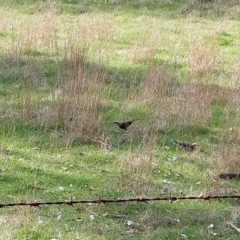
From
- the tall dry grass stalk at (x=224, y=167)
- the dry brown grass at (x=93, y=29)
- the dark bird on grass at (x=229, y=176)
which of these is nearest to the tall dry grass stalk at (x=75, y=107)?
the tall dry grass stalk at (x=224, y=167)

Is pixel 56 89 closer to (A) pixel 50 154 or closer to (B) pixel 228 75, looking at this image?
(A) pixel 50 154

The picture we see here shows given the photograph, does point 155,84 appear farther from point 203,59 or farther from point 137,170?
point 137,170

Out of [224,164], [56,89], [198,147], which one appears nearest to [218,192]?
[224,164]

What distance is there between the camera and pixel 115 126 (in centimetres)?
775

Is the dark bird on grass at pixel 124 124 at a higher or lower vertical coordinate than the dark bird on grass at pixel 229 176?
lower

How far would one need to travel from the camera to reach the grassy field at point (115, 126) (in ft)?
18.1

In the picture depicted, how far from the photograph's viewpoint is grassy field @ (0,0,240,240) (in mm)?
5527

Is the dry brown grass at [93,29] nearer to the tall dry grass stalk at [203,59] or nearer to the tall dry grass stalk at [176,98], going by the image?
the tall dry grass stalk at [203,59]

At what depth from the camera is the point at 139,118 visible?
26.3ft

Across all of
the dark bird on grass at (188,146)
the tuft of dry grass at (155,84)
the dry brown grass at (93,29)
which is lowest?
the dark bird on grass at (188,146)

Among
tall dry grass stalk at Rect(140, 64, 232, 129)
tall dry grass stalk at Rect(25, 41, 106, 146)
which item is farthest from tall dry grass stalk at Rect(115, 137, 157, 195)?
tall dry grass stalk at Rect(140, 64, 232, 129)

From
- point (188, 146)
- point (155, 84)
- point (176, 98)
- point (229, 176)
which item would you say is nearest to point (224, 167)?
point (229, 176)

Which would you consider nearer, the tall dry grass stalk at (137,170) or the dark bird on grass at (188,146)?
the tall dry grass stalk at (137,170)

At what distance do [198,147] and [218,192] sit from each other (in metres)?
1.22
